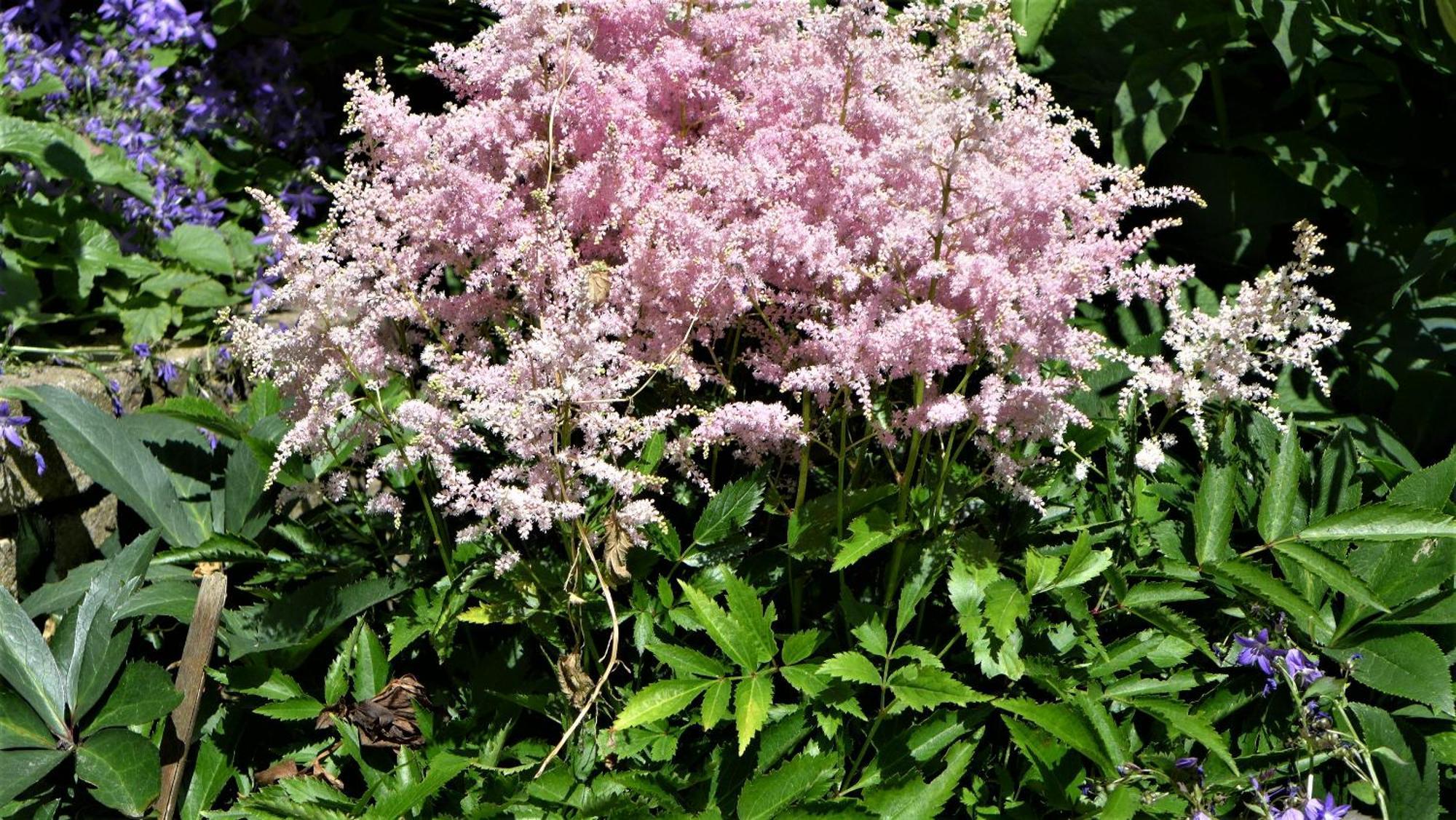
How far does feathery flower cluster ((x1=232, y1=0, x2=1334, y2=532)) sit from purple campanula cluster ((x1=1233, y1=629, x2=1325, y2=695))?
1.92 ft

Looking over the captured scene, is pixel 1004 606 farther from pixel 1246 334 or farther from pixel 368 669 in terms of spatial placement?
pixel 368 669

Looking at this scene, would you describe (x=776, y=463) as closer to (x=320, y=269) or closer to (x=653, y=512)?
(x=653, y=512)

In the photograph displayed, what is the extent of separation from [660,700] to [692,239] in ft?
2.46

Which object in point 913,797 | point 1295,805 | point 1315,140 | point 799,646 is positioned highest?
point 1315,140

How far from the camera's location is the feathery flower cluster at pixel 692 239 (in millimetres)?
1812

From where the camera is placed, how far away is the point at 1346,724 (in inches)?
83.7

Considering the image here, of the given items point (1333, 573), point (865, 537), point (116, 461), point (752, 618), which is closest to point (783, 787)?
point (752, 618)

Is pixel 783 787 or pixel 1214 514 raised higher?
pixel 1214 514

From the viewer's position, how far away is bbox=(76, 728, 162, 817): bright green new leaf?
6.46 ft

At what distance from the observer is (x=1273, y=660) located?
2.14 m

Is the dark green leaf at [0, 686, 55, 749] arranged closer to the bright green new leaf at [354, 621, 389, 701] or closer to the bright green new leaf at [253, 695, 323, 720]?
the bright green new leaf at [253, 695, 323, 720]

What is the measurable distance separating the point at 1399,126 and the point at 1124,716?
2.10m

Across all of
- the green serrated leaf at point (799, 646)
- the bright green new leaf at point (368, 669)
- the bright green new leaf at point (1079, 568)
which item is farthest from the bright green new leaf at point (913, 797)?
the bright green new leaf at point (368, 669)

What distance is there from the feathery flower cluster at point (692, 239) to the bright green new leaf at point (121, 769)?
0.58 meters
